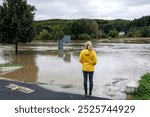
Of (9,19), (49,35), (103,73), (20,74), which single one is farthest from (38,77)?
(49,35)

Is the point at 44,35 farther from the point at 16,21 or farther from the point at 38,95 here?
the point at 38,95

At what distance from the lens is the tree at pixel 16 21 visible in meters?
30.5

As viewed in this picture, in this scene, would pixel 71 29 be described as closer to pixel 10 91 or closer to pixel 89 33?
pixel 89 33

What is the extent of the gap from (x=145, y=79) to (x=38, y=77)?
5434 millimetres

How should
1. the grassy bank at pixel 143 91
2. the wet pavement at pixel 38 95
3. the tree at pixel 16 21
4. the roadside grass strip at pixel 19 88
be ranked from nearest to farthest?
the wet pavement at pixel 38 95
the grassy bank at pixel 143 91
the roadside grass strip at pixel 19 88
the tree at pixel 16 21

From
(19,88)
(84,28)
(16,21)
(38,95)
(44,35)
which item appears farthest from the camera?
(44,35)

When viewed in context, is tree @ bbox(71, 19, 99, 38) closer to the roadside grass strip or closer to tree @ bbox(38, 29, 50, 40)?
tree @ bbox(38, 29, 50, 40)

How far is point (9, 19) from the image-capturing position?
102ft

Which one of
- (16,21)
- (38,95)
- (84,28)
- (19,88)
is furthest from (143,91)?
(84,28)

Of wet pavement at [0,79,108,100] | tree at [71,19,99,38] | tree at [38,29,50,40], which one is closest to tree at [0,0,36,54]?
wet pavement at [0,79,108,100]

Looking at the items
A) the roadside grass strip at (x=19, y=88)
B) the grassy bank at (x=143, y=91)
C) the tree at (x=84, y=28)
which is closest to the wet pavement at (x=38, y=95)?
the roadside grass strip at (x=19, y=88)

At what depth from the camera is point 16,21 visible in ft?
99.2

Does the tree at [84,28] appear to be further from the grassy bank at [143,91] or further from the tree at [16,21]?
the grassy bank at [143,91]

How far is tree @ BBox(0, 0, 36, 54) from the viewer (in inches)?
1201
